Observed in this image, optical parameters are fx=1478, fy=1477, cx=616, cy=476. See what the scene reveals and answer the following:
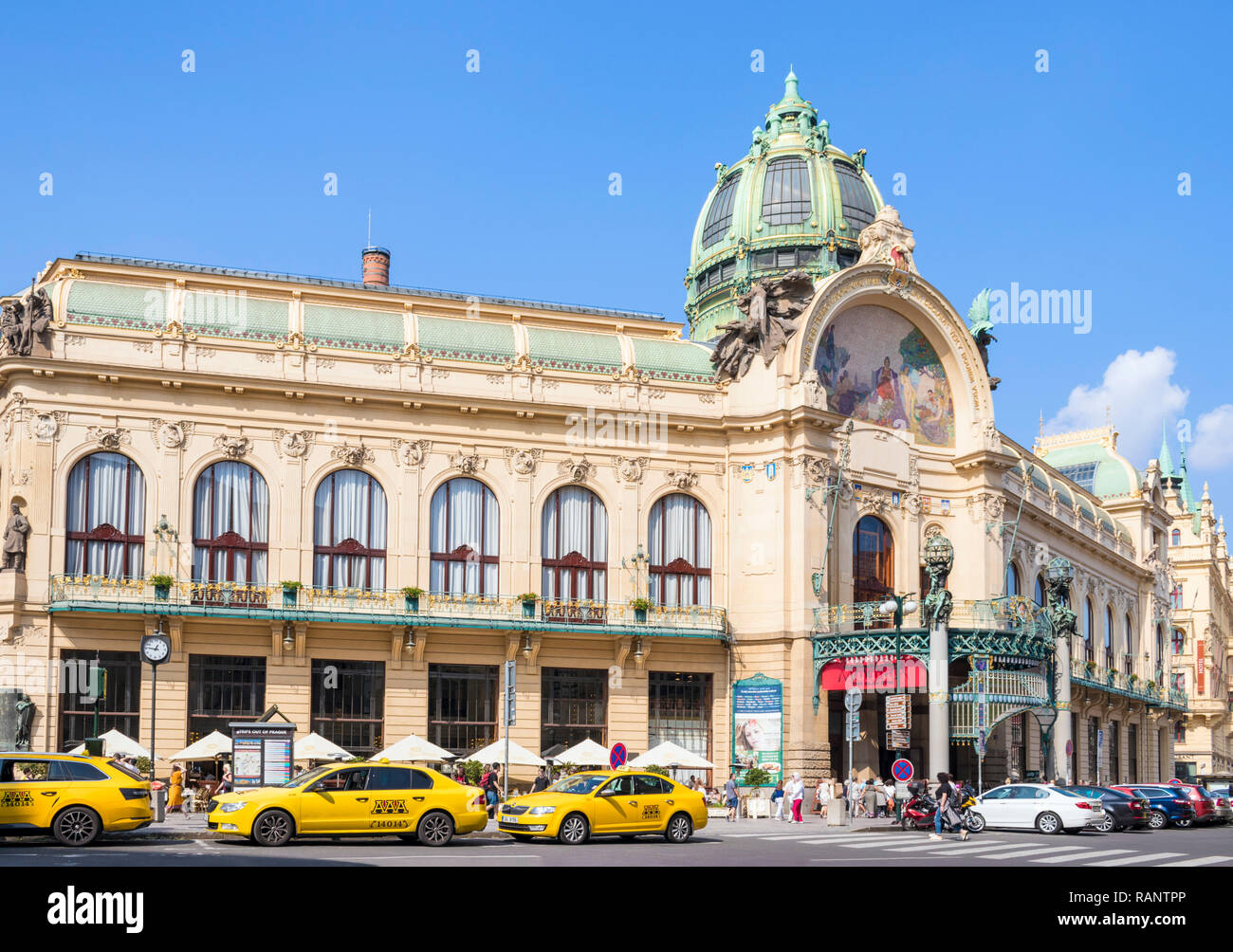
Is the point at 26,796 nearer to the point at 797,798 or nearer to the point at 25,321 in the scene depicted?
the point at 797,798

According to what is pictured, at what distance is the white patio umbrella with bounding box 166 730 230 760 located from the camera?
138 ft

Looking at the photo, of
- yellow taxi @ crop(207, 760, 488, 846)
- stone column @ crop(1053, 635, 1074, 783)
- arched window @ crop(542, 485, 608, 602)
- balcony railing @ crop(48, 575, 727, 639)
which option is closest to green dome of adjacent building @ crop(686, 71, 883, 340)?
arched window @ crop(542, 485, 608, 602)

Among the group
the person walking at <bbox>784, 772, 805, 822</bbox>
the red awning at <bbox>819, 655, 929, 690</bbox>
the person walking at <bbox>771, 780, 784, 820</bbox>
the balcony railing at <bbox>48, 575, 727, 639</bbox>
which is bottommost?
the person walking at <bbox>771, 780, 784, 820</bbox>

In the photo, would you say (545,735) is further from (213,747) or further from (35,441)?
(35,441)

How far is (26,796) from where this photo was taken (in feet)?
83.6

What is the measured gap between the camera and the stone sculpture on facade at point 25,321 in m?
45.7

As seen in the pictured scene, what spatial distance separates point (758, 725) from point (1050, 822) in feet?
47.8

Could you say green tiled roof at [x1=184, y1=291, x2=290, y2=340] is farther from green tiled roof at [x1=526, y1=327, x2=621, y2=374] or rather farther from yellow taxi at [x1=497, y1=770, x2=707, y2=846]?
yellow taxi at [x1=497, y1=770, x2=707, y2=846]

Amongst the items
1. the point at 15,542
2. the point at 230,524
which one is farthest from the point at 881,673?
the point at 15,542

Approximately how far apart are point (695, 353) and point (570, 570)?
9.90m

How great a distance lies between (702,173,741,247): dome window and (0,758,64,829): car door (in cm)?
4628

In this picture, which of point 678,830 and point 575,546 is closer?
point 678,830
